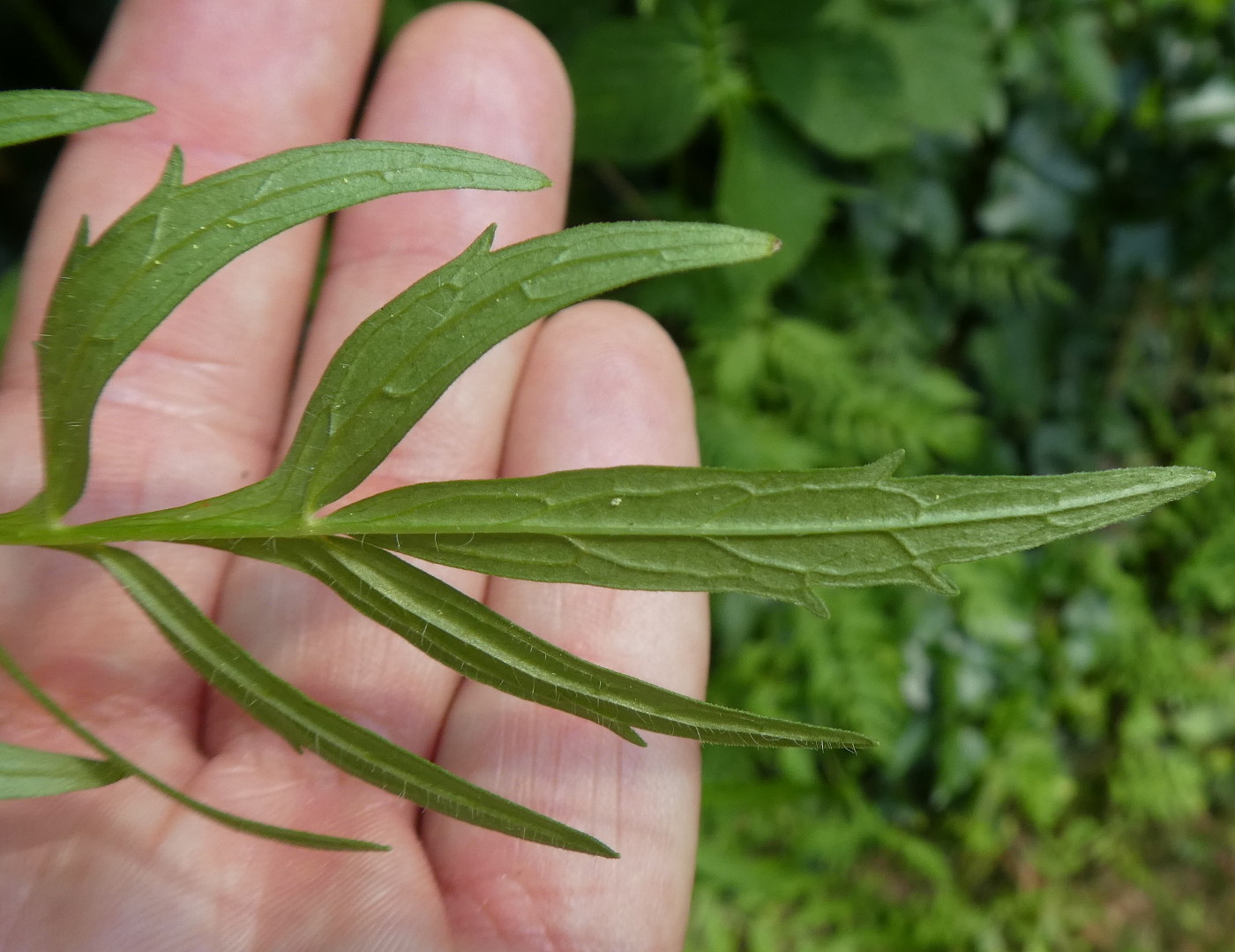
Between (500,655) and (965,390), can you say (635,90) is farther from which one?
(500,655)

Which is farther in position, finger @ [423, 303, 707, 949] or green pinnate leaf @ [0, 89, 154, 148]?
finger @ [423, 303, 707, 949]

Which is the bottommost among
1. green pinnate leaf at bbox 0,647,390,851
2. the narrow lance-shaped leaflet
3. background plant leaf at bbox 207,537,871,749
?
green pinnate leaf at bbox 0,647,390,851

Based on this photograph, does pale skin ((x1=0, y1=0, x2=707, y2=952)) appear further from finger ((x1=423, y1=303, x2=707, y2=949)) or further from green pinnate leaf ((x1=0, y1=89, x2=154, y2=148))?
green pinnate leaf ((x1=0, y1=89, x2=154, y2=148))

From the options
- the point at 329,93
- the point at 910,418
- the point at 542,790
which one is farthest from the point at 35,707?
the point at 910,418

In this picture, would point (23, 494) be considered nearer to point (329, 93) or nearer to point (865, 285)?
point (329, 93)

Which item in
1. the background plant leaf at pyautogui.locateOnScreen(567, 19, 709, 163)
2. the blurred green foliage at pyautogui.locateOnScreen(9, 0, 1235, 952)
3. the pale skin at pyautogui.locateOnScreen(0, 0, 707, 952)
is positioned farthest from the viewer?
the blurred green foliage at pyautogui.locateOnScreen(9, 0, 1235, 952)

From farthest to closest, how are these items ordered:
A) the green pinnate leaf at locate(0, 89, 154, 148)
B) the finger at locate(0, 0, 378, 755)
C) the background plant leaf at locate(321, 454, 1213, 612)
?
the finger at locate(0, 0, 378, 755) < the green pinnate leaf at locate(0, 89, 154, 148) < the background plant leaf at locate(321, 454, 1213, 612)

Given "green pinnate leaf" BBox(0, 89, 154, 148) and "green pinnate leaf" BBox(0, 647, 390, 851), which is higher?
"green pinnate leaf" BBox(0, 89, 154, 148)

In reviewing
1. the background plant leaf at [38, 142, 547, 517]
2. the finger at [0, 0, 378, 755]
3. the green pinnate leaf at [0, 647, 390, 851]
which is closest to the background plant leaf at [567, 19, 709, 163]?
the finger at [0, 0, 378, 755]
